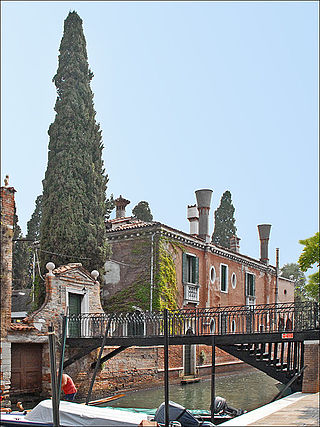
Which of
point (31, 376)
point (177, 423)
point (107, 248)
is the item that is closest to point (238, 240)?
point (107, 248)

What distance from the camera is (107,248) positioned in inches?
876

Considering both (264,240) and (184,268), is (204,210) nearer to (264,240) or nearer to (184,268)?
(184,268)

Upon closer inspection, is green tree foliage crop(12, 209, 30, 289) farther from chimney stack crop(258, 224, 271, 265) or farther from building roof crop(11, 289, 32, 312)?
chimney stack crop(258, 224, 271, 265)

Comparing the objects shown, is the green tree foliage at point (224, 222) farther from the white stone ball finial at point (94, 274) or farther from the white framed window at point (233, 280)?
the white stone ball finial at point (94, 274)

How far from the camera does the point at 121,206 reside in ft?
93.1

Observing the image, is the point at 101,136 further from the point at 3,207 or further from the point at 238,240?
the point at 238,240

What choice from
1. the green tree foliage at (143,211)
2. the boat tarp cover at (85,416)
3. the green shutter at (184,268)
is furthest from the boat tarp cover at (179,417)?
the green tree foliage at (143,211)

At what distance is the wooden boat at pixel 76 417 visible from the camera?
10.2 meters

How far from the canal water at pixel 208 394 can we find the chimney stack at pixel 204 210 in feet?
23.2

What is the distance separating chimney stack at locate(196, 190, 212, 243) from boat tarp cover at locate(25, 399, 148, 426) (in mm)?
16598

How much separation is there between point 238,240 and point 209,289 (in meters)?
8.92

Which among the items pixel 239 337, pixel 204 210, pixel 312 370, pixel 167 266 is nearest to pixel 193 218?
pixel 204 210

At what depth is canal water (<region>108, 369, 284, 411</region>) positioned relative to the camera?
1762cm

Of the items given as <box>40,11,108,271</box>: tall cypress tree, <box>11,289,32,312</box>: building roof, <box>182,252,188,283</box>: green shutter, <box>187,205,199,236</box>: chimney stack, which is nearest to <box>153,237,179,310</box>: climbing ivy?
<box>182,252,188,283</box>: green shutter
